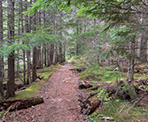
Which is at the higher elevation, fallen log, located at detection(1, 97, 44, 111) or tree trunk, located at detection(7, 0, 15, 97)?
tree trunk, located at detection(7, 0, 15, 97)

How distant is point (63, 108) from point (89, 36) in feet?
26.7

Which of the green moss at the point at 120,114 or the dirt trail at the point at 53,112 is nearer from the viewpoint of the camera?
the green moss at the point at 120,114

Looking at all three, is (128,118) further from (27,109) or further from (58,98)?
(27,109)

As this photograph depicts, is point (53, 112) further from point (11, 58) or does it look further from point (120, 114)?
point (11, 58)

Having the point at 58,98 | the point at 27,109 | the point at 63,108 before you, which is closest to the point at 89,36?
the point at 58,98

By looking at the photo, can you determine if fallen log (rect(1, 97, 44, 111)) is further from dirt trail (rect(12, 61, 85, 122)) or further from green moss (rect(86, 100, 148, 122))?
green moss (rect(86, 100, 148, 122))

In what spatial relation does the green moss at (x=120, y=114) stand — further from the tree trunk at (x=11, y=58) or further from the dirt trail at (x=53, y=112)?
the tree trunk at (x=11, y=58)

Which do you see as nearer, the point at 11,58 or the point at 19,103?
the point at 19,103

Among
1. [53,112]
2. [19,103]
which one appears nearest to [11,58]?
[19,103]

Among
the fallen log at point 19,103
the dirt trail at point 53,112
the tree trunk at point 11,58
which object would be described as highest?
the tree trunk at point 11,58

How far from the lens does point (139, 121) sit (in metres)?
3.79

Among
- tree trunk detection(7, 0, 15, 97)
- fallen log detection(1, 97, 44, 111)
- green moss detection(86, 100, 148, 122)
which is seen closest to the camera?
green moss detection(86, 100, 148, 122)

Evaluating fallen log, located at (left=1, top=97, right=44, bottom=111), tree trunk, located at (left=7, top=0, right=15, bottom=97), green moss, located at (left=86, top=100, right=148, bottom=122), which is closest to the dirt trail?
fallen log, located at (left=1, top=97, right=44, bottom=111)

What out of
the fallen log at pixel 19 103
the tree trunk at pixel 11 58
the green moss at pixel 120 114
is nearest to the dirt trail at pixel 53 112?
the fallen log at pixel 19 103
